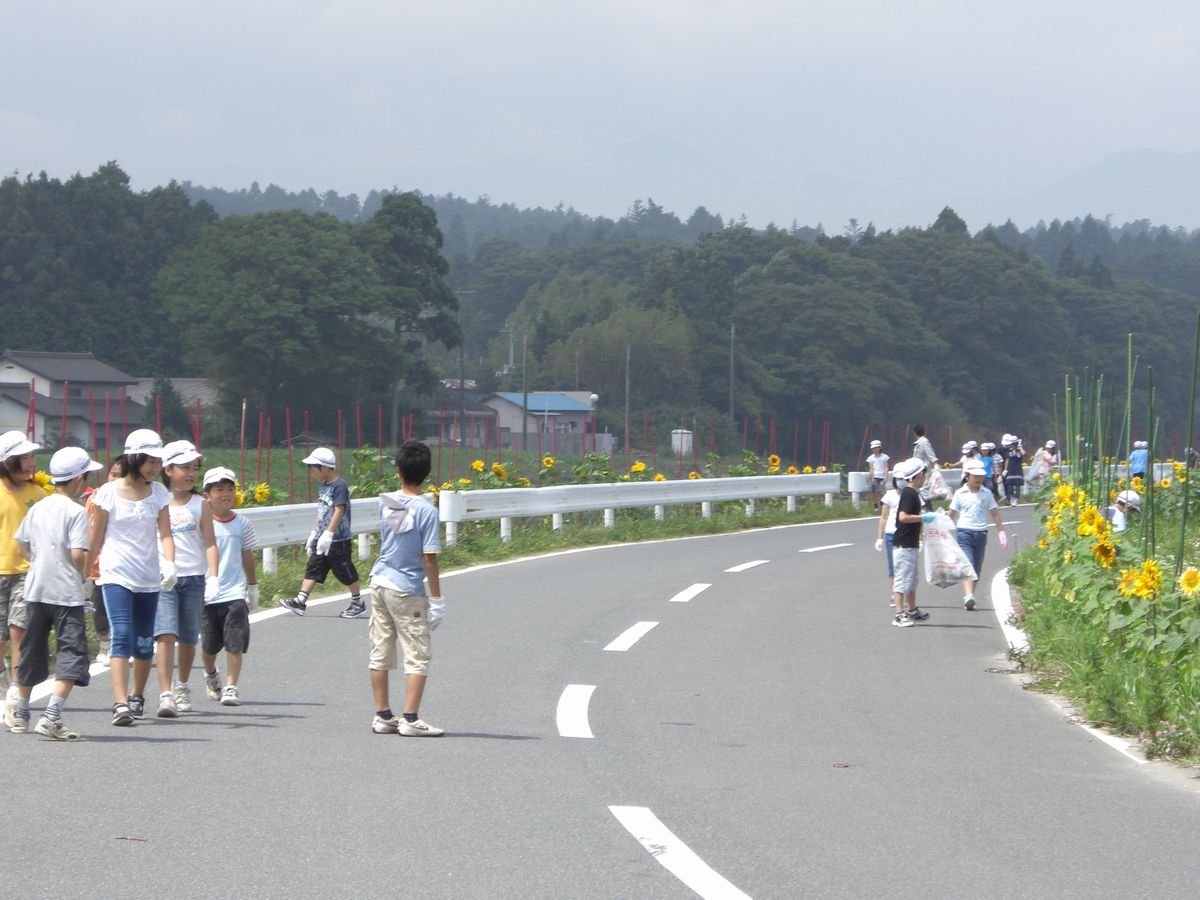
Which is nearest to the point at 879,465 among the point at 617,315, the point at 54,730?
the point at 54,730

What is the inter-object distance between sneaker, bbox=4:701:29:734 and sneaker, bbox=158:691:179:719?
0.72 metres

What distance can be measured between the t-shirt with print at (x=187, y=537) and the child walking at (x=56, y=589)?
731 mm

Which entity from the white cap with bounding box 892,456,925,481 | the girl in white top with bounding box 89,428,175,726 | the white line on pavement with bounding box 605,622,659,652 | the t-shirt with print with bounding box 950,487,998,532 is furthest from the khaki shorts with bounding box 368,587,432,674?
the t-shirt with print with bounding box 950,487,998,532

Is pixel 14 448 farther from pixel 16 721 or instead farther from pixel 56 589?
pixel 16 721

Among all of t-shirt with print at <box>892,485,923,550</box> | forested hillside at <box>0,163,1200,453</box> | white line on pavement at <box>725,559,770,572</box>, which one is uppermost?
forested hillside at <box>0,163,1200,453</box>

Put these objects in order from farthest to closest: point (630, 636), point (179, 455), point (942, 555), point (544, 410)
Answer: point (544, 410) < point (942, 555) < point (630, 636) < point (179, 455)

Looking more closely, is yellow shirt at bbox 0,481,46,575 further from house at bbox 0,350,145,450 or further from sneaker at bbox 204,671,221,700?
house at bbox 0,350,145,450

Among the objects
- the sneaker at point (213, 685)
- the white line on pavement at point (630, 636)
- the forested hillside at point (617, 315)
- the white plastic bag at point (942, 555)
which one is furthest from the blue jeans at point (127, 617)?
the forested hillside at point (617, 315)

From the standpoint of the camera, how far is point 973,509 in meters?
15.3

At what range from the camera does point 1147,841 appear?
6.19 meters

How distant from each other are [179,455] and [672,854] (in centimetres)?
419

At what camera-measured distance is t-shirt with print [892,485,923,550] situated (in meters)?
14.0

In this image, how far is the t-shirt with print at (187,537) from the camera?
870cm

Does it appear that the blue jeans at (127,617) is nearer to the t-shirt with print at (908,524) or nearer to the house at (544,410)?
the t-shirt with print at (908,524)
